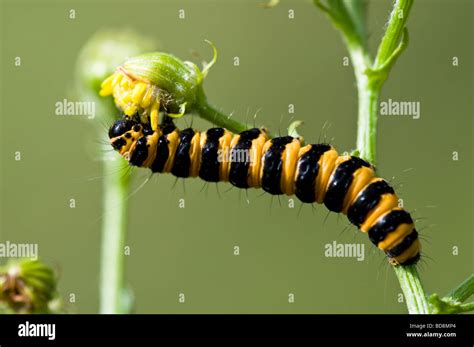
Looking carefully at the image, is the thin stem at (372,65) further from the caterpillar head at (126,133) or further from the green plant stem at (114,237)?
the green plant stem at (114,237)

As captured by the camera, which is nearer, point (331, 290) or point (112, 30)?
point (112, 30)

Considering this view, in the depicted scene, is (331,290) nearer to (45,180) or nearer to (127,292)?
(45,180)

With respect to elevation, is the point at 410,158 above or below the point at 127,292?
above

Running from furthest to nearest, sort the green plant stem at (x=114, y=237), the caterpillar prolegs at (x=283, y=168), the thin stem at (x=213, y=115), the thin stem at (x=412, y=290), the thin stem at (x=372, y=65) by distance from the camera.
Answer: the green plant stem at (x=114, y=237) → the thin stem at (x=213, y=115) → the caterpillar prolegs at (x=283, y=168) → the thin stem at (x=372, y=65) → the thin stem at (x=412, y=290)
